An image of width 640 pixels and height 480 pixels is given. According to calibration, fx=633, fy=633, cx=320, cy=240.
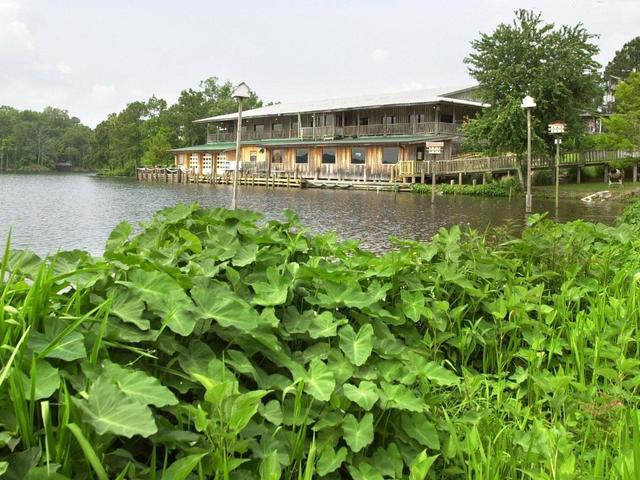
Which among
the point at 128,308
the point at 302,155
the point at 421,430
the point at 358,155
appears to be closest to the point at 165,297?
the point at 128,308

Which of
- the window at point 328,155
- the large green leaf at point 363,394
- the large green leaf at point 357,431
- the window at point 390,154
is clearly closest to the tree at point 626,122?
the window at point 390,154

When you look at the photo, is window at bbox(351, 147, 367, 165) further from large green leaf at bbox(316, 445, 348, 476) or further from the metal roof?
large green leaf at bbox(316, 445, 348, 476)

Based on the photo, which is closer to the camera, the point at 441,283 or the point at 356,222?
the point at 441,283

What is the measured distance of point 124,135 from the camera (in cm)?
8306

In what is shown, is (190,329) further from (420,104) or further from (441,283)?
(420,104)

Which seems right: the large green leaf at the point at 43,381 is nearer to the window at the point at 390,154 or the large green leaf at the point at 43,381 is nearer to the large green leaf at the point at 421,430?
the large green leaf at the point at 421,430

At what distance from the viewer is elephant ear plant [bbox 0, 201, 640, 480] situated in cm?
174

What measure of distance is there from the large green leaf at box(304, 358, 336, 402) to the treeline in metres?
70.9

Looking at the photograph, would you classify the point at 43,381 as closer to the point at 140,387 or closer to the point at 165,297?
the point at 140,387

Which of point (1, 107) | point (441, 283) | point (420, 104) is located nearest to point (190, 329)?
point (441, 283)

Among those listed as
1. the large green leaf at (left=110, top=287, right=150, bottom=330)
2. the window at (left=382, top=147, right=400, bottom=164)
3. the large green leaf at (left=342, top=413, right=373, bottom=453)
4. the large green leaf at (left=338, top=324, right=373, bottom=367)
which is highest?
the window at (left=382, top=147, right=400, bottom=164)

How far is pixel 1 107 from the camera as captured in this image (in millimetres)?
130875

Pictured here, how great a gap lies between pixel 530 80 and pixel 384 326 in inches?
1291

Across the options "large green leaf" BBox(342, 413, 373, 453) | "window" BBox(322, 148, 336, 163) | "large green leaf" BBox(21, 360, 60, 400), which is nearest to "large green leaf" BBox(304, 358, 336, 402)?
"large green leaf" BBox(342, 413, 373, 453)
